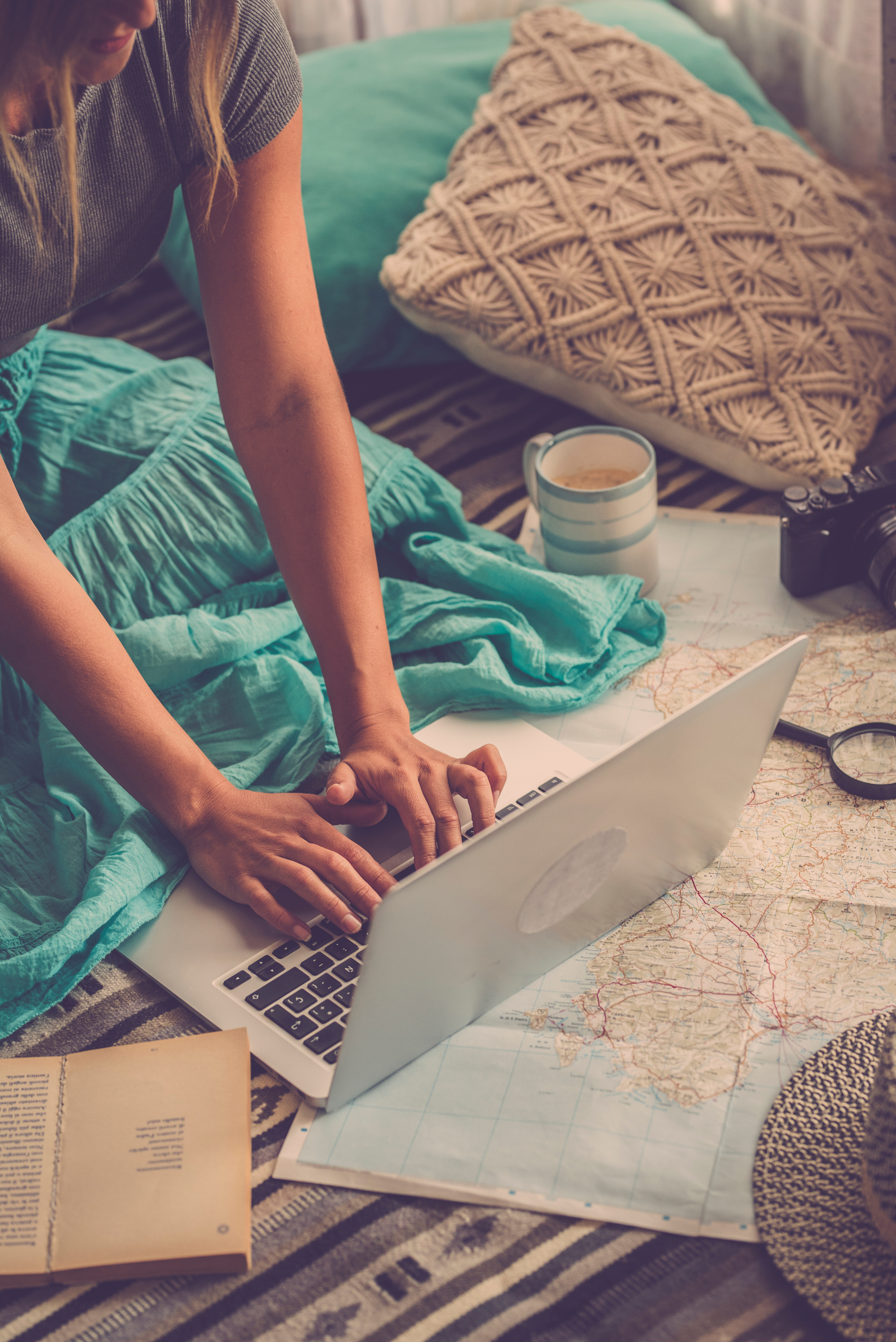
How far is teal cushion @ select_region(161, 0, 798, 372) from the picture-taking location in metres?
1.31

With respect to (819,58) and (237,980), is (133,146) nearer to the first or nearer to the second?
(237,980)

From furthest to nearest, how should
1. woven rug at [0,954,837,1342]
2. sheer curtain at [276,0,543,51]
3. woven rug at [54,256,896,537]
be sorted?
sheer curtain at [276,0,543,51] → woven rug at [54,256,896,537] → woven rug at [0,954,837,1342]

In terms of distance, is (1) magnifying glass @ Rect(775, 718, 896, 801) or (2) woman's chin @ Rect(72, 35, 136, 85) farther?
(1) magnifying glass @ Rect(775, 718, 896, 801)

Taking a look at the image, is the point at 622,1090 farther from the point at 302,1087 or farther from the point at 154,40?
the point at 154,40

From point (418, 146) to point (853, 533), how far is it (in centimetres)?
72

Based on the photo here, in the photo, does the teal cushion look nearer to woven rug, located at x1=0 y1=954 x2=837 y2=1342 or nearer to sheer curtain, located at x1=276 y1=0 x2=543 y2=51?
sheer curtain, located at x1=276 y1=0 x2=543 y2=51

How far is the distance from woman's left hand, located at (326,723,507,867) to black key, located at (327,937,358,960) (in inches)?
2.7

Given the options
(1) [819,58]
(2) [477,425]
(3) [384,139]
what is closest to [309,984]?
(2) [477,425]

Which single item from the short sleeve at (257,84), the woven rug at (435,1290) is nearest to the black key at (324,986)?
the woven rug at (435,1290)

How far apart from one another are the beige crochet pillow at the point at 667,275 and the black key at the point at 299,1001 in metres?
0.68

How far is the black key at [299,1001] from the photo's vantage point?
2.33ft

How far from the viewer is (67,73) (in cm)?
62

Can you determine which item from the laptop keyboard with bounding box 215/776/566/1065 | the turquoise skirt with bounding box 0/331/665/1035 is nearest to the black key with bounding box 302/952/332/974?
the laptop keyboard with bounding box 215/776/566/1065

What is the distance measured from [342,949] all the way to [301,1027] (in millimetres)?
56
